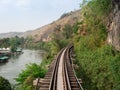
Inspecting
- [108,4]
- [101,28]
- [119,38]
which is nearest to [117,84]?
[119,38]

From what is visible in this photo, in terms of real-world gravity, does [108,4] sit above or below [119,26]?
above

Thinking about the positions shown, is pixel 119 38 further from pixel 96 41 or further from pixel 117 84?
pixel 96 41

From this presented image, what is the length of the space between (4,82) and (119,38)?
14.0m

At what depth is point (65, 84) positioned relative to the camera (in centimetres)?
Result: 2802

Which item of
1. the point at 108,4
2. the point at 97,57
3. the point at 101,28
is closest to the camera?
the point at 97,57

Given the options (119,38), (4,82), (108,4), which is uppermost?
(108,4)

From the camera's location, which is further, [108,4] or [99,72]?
[108,4]

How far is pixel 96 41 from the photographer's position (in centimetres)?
4738

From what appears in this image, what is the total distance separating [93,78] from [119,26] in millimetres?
7005

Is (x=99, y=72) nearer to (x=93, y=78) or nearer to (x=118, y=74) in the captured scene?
(x=93, y=78)

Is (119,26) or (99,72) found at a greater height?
(119,26)

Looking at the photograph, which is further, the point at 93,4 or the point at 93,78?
the point at 93,4

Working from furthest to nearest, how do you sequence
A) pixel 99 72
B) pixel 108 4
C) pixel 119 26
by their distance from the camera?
pixel 108 4 < pixel 119 26 < pixel 99 72

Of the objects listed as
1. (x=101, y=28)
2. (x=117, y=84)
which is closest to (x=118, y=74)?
(x=117, y=84)
